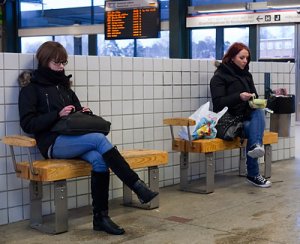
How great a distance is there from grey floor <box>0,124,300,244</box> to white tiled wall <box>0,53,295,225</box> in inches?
7.6

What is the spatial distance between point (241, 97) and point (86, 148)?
5.57 ft

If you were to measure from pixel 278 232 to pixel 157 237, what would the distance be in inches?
28.4

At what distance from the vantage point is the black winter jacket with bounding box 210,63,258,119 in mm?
4520

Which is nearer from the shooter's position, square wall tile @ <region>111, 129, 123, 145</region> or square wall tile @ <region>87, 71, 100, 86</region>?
square wall tile @ <region>87, 71, 100, 86</region>

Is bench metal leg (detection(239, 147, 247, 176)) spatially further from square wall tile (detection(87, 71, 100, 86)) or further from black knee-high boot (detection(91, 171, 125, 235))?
black knee-high boot (detection(91, 171, 125, 235))

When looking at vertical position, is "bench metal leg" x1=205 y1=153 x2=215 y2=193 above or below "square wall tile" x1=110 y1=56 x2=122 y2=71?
below

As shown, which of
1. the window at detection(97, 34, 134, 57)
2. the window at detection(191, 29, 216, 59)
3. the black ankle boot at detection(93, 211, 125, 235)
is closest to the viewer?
the black ankle boot at detection(93, 211, 125, 235)

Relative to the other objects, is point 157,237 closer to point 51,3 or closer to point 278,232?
point 278,232

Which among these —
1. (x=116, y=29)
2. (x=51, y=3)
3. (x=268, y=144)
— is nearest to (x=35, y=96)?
(x=268, y=144)

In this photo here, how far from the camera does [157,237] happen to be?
123 inches

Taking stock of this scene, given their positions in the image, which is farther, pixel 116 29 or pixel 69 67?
pixel 116 29

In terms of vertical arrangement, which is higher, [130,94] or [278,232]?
[130,94]

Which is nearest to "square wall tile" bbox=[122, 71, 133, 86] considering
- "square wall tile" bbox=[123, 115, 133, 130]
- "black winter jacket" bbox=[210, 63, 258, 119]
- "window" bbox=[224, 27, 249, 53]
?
→ "square wall tile" bbox=[123, 115, 133, 130]

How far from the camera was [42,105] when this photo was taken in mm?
3420
